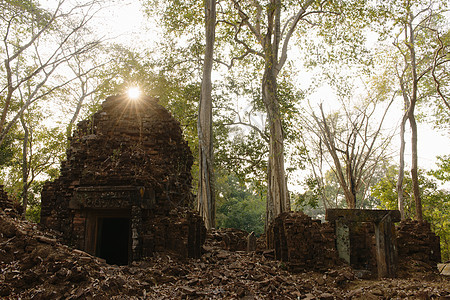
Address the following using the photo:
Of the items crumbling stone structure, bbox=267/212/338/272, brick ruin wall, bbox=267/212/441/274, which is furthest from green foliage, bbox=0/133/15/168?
crumbling stone structure, bbox=267/212/338/272

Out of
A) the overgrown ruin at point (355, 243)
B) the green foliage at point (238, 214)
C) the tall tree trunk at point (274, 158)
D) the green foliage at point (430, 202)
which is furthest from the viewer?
the green foliage at point (238, 214)

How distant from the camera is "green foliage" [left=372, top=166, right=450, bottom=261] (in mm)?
15531

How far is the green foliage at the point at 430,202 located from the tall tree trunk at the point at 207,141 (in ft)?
33.8

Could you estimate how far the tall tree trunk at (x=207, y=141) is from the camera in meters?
11.0

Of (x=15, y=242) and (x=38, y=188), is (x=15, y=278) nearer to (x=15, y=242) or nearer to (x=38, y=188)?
(x=15, y=242)

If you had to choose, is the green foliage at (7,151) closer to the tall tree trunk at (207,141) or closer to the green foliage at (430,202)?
the tall tree trunk at (207,141)

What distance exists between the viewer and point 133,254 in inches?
271

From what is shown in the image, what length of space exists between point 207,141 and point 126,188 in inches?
205

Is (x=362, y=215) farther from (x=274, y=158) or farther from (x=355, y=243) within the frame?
(x=274, y=158)

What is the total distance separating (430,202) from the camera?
16.9 meters

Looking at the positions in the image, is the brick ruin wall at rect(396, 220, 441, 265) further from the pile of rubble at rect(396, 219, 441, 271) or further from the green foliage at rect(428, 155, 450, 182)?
the green foliage at rect(428, 155, 450, 182)

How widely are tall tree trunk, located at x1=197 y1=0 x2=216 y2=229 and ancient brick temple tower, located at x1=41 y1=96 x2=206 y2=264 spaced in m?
1.82

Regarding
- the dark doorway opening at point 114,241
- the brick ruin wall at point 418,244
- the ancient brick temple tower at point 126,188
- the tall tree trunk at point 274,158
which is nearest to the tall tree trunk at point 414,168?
the brick ruin wall at point 418,244

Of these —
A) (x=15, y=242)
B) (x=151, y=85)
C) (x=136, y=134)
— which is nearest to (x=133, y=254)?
(x=15, y=242)
